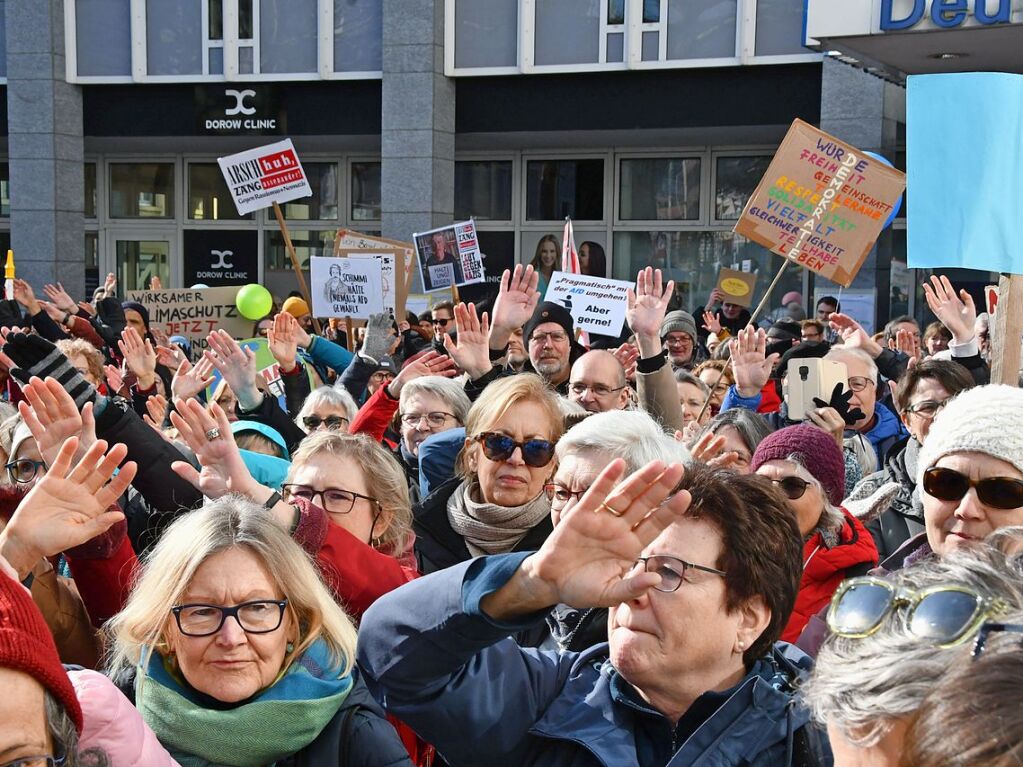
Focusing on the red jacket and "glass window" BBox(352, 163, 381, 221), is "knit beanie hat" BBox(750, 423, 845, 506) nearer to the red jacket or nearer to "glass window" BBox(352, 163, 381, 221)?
the red jacket

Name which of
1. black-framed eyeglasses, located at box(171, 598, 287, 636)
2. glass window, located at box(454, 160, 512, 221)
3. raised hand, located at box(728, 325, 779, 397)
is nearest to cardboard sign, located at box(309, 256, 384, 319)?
raised hand, located at box(728, 325, 779, 397)

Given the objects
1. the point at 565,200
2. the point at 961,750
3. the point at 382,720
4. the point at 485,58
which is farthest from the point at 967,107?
the point at 565,200

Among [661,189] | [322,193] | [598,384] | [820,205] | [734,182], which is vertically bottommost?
[598,384]

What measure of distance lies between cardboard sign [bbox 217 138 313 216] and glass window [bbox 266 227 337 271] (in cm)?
869

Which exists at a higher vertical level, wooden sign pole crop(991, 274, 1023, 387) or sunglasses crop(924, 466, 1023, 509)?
wooden sign pole crop(991, 274, 1023, 387)

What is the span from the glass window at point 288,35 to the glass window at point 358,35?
15.2 inches

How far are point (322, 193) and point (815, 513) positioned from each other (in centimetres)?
1750

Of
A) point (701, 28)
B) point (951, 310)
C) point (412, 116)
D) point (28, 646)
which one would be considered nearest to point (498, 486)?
point (28, 646)

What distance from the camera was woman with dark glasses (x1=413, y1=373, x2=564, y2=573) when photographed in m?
4.02

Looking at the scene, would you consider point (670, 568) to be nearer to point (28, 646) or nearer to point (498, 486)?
point (28, 646)

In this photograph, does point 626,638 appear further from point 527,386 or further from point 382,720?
point 527,386

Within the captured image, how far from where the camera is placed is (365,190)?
67.2 feet

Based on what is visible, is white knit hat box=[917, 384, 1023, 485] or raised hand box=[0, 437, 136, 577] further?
white knit hat box=[917, 384, 1023, 485]

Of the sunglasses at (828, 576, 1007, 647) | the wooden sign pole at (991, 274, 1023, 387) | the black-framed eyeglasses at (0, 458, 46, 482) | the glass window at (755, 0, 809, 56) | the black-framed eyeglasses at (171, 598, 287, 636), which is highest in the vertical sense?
the glass window at (755, 0, 809, 56)
